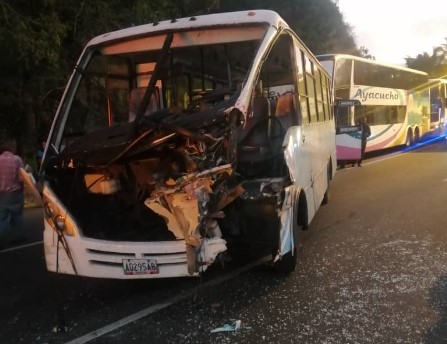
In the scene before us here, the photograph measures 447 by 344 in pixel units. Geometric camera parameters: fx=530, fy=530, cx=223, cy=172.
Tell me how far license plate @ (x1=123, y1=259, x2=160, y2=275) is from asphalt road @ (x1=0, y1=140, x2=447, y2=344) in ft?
1.29

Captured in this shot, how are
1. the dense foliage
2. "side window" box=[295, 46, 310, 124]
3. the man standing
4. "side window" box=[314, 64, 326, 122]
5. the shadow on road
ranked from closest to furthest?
the shadow on road < "side window" box=[295, 46, 310, 124] < the man standing < "side window" box=[314, 64, 326, 122] < the dense foliage

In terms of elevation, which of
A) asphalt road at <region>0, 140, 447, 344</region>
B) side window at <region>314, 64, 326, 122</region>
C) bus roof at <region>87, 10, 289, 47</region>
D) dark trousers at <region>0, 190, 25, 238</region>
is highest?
bus roof at <region>87, 10, 289, 47</region>

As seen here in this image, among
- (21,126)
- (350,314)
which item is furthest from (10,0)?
(350,314)

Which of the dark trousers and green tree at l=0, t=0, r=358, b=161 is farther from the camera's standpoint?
green tree at l=0, t=0, r=358, b=161

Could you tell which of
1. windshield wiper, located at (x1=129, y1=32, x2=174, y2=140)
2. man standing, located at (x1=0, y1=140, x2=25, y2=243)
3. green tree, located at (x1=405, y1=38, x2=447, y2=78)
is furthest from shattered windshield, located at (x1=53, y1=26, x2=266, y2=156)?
green tree, located at (x1=405, y1=38, x2=447, y2=78)

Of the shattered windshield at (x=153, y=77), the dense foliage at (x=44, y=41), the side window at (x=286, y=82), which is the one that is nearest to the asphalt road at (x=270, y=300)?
the shattered windshield at (x=153, y=77)

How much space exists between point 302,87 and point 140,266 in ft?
9.95

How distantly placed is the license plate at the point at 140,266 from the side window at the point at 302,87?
2.59 m

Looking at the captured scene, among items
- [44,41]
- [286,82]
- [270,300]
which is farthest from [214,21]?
[44,41]

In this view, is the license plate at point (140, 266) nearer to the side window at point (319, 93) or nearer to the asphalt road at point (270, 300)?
the asphalt road at point (270, 300)

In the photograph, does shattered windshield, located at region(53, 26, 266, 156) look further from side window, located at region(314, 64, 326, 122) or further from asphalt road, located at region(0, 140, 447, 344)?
side window, located at region(314, 64, 326, 122)

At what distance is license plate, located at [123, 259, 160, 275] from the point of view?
458 centimetres

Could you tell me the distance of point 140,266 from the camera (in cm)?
461

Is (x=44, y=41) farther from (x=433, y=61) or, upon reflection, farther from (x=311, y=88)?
(x=433, y=61)
